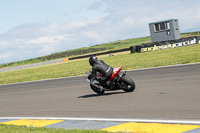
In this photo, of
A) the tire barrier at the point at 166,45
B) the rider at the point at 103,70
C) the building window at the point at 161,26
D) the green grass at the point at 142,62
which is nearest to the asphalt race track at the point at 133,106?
the rider at the point at 103,70

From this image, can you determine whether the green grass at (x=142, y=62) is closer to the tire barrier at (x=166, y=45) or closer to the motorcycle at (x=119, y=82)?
the tire barrier at (x=166, y=45)

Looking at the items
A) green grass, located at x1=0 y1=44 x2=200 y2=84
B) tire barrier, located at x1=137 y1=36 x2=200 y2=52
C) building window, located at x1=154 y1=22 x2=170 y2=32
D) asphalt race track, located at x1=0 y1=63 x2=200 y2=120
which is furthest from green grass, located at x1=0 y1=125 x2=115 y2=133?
building window, located at x1=154 y1=22 x2=170 y2=32

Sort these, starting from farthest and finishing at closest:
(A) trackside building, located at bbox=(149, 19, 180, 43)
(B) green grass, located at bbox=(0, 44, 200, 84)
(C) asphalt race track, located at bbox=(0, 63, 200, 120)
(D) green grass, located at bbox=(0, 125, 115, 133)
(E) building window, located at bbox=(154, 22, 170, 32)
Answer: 1. (E) building window, located at bbox=(154, 22, 170, 32)
2. (A) trackside building, located at bbox=(149, 19, 180, 43)
3. (B) green grass, located at bbox=(0, 44, 200, 84)
4. (C) asphalt race track, located at bbox=(0, 63, 200, 120)
5. (D) green grass, located at bbox=(0, 125, 115, 133)

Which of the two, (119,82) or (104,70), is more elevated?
(104,70)

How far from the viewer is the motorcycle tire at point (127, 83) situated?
10.0 meters

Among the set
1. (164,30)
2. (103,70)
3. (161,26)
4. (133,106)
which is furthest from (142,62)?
(161,26)

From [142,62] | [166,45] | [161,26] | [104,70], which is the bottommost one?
[142,62]

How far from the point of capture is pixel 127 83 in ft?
33.1

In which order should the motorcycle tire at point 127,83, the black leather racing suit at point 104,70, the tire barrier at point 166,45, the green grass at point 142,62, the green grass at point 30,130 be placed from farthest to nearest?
the tire barrier at point 166,45 → the green grass at point 142,62 → the black leather racing suit at point 104,70 → the motorcycle tire at point 127,83 → the green grass at point 30,130

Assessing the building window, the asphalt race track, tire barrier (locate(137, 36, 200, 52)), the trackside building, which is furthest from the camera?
the building window

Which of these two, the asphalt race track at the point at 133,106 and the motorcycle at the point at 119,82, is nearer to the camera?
the asphalt race track at the point at 133,106

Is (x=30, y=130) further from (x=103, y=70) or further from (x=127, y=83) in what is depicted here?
(x=127, y=83)

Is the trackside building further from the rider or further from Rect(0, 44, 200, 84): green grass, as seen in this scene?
the rider

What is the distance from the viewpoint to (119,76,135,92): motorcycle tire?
32.8 feet
